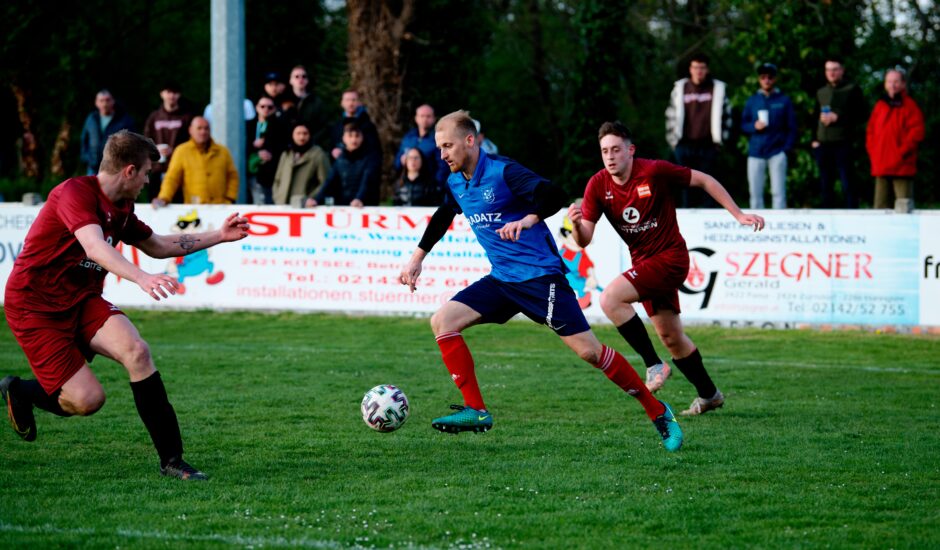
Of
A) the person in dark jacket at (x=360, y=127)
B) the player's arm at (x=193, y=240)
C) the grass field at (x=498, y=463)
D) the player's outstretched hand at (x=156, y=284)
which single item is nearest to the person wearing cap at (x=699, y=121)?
the person in dark jacket at (x=360, y=127)

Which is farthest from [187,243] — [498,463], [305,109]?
[305,109]

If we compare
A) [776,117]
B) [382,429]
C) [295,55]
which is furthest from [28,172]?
[382,429]

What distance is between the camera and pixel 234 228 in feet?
22.3

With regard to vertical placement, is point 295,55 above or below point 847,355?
above

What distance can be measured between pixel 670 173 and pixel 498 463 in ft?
8.23

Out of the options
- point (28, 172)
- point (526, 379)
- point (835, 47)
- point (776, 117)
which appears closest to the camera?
point (526, 379)

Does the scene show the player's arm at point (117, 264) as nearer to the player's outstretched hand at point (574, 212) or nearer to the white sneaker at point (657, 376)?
the player's outstretched hand at point (574, 212)

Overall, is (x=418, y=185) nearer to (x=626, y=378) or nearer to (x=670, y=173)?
(x=670, y=173)

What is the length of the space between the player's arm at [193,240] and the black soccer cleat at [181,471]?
115 cm

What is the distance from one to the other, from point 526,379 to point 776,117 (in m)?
6.05

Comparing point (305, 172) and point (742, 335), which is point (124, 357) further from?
point (305, 172)

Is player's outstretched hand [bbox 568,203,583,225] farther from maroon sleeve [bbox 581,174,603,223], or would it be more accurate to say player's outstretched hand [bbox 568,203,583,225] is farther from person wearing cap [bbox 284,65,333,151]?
person wearing cap [bbox 284,65,333,151]

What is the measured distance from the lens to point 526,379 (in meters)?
10.5

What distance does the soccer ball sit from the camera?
24.9 ft
